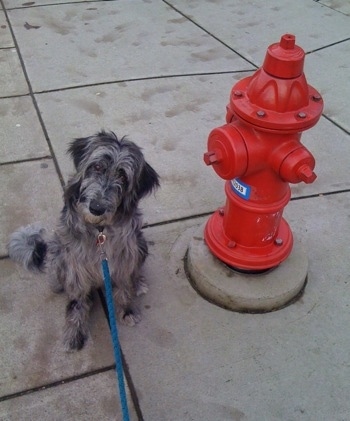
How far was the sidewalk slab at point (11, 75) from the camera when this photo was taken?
4461 mm

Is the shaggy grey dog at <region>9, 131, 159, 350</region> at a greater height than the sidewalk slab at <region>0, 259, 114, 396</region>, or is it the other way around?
the shaggy grey dog at <region>9, 131, 159, 350</region>

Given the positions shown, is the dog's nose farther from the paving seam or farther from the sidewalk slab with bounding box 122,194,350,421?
the paving seam

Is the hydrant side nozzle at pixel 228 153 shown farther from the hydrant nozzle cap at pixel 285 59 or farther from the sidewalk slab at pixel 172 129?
the sidewalk slab at pixel 172 129

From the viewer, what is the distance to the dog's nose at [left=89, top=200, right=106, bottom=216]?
2.02m

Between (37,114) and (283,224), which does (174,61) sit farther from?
(283,224)

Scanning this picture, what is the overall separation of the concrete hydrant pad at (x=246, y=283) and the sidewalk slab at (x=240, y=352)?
0.16 feet

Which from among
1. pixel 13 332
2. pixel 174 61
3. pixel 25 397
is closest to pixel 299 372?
pixel 25 397

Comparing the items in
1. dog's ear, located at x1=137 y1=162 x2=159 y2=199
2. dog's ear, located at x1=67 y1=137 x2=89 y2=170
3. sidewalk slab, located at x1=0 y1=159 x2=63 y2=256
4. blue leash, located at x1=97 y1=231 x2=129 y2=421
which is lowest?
sidewalk slab, located at x1=0 y1=159 x2=63 y2=256

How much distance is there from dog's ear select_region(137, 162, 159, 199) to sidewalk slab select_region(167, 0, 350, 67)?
321cm

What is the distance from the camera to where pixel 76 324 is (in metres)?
2.47

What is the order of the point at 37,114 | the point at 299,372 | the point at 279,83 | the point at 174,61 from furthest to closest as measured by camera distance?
the point at 174,61, the point at 37,114, the point at 299,372, the point at 279,83

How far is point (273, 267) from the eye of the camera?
279 centimetres

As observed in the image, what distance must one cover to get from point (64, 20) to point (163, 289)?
14.0 ft

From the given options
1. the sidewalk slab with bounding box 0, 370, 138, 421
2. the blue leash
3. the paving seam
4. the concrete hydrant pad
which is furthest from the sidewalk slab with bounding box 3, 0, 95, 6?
the sidewalk slab with bounding box 0, 370, 138, 421
